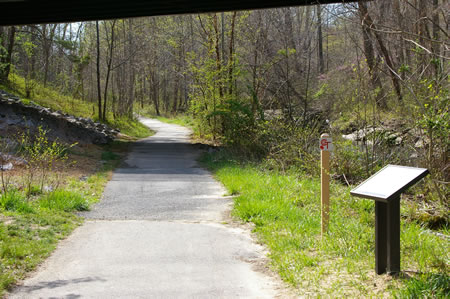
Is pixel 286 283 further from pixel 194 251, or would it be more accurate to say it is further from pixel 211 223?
pixel 211 223

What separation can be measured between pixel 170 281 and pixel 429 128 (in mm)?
4958

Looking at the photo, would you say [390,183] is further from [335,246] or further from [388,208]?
[335,246]

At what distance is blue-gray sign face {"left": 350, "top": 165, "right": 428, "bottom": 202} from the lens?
4.33 m

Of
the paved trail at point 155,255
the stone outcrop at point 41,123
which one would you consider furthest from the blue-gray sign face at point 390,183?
the stone outcrop at point 41,123

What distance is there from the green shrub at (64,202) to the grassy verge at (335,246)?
2.91 meters

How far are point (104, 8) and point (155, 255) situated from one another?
14.2m

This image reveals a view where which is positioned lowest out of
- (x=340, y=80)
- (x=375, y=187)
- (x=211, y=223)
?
(x=211, y=223)

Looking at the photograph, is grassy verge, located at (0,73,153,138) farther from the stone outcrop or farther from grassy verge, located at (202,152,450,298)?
grassy verge, located at (202,152,450,298)

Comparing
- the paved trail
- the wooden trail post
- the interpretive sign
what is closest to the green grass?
the paved trail

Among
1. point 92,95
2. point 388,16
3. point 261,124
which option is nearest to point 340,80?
point 388,16

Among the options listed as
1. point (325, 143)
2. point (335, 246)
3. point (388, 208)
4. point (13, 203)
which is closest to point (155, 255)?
point (335, 246)

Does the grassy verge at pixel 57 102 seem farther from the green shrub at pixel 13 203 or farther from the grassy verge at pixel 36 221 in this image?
the green shrub at pixel 13 203

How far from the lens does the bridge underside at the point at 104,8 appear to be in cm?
1680

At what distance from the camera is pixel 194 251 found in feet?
20.5
